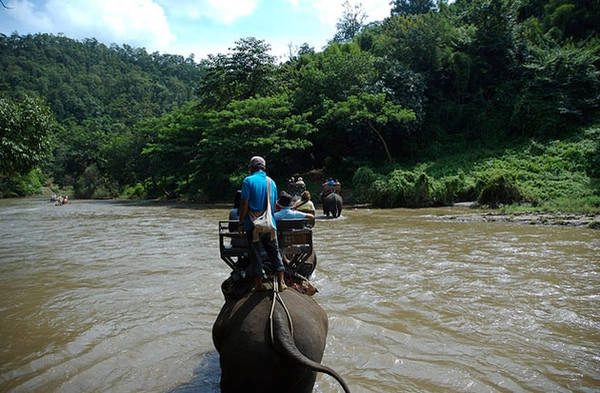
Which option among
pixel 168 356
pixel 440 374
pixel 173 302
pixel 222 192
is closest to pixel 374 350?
pixel 440 374

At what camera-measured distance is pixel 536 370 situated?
4184 mm

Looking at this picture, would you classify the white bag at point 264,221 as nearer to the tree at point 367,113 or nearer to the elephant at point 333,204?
the elephant at point 333,204

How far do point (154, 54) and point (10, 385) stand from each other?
154491 mm

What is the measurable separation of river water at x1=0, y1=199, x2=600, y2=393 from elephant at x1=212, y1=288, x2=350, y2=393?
782mm

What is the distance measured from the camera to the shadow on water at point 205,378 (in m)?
3.99

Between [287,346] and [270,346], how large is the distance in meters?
0.15

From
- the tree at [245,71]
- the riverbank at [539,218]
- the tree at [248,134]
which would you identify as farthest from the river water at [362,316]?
the tree at [245,71]

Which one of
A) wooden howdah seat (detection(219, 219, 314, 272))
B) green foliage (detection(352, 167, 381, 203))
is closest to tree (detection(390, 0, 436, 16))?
green foliage (detection(352, 167, 381, 203))

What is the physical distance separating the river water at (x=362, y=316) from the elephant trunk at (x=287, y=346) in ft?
3.52

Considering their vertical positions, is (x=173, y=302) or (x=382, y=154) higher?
(x=382, y=154)

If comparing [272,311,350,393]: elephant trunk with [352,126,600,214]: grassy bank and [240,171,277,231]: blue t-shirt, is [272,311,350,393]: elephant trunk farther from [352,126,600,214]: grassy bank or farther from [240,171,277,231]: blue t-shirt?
[352,126,600,214]: grassy bank

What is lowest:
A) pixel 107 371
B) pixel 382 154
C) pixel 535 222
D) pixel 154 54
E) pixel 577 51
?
pixel 107 371

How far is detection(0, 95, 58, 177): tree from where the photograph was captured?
10.7 metres

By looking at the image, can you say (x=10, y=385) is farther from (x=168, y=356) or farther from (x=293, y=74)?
(x=293, y=74)
